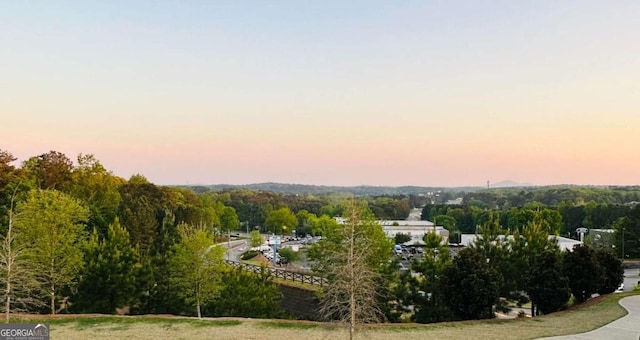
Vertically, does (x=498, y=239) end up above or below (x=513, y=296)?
above

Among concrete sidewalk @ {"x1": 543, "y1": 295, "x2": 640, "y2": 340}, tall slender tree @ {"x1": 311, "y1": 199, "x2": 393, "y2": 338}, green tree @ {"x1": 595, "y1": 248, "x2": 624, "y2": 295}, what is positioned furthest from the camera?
green tree @ {"x1": 595, "y1": 248, "x2": 624, "y2": 295}

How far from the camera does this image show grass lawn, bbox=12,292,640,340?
41.8 ft

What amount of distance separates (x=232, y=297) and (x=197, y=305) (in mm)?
1335

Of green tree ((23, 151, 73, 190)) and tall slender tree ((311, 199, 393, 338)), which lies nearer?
tall slender tree ((311, 199, 393, 338))

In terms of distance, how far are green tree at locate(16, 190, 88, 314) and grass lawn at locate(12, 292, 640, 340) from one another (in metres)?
2.67

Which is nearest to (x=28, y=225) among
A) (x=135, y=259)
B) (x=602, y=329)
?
(x=135, y=259)

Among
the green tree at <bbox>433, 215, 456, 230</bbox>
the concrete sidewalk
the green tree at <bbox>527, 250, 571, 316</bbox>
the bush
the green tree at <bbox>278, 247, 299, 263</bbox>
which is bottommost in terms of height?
the bush

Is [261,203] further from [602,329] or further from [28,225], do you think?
[602,329]

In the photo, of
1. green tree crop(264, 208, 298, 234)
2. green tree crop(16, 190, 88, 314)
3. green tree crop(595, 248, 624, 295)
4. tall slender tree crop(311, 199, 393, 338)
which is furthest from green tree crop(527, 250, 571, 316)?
green tree crop(264, 208, 298, 234)

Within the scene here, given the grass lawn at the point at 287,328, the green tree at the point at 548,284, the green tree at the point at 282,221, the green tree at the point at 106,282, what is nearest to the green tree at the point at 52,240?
the green tree at the point at 106,282

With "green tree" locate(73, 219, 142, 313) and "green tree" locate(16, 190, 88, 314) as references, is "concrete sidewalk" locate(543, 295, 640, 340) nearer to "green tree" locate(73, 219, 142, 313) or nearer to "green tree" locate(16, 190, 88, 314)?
"green tree" locate(73, 219, 142, 313)

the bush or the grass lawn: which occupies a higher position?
the grass lawn

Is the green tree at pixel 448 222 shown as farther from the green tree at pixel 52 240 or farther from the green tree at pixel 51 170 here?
the green tree at pixel 52 240

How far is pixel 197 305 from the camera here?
17.3 meters
